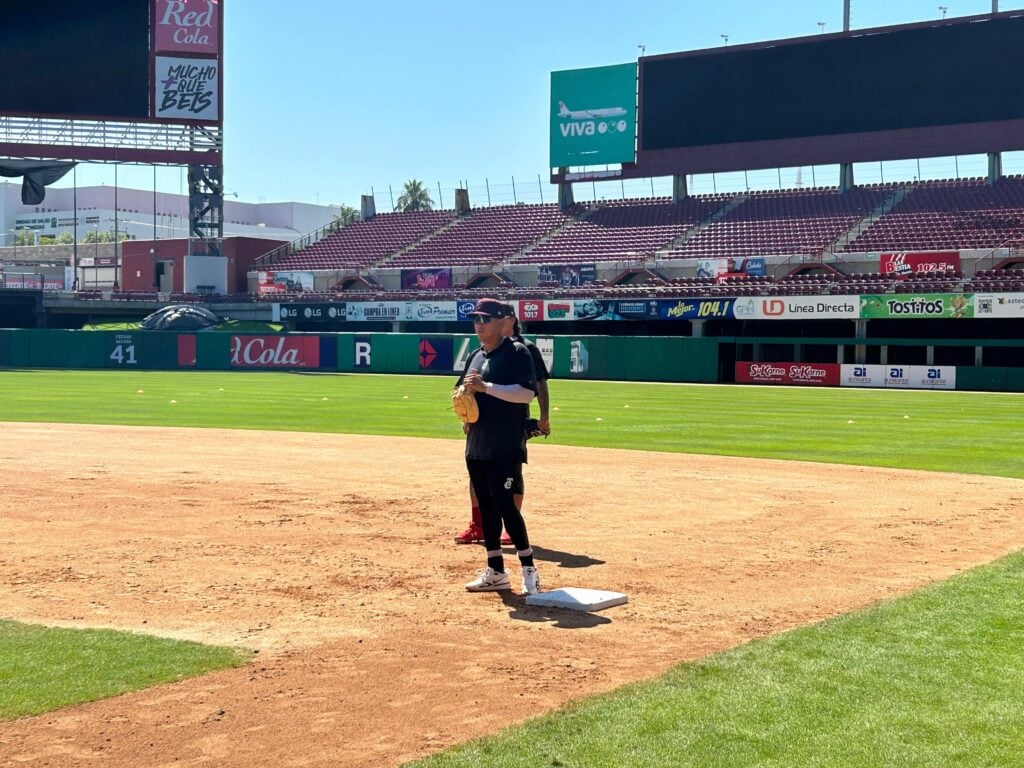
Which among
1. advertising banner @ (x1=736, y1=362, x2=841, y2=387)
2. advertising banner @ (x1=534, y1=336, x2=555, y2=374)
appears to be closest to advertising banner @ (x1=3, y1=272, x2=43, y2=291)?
advertising banner @ (x1=534, y1=336, x2=555, y2=374)

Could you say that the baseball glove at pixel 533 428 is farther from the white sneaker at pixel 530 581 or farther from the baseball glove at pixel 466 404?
the white sneaker at pixel 530 581

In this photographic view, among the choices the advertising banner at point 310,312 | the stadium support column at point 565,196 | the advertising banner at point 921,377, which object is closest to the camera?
the advertising banner at point 921,377

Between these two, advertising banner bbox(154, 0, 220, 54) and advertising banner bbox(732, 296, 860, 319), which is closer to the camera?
advertising banner bbox(732, 296, 860, 319)

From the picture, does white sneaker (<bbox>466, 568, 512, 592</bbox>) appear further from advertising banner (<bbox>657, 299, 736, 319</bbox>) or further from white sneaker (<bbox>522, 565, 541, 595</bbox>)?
advertising banner (<bbox>657, 299, 736, 319</bbox>)

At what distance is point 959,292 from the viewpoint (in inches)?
1693

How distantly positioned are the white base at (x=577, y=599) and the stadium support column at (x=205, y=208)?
2399 inches

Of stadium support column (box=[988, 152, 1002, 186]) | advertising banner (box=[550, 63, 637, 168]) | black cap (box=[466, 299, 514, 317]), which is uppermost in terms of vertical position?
advertising banner (box=[550, 63, 637, 168])

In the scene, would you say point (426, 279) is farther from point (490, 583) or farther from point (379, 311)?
point (490, 583)

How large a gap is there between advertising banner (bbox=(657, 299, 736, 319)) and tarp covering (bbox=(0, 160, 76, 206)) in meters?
31.9

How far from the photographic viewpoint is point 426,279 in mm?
61562

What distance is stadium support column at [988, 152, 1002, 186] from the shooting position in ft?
172

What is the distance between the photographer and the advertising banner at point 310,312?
60.2 m

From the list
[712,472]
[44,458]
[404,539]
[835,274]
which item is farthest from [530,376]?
[835,274]

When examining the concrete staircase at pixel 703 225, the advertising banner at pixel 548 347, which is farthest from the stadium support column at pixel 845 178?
the advertising banner at pixel 548 347
